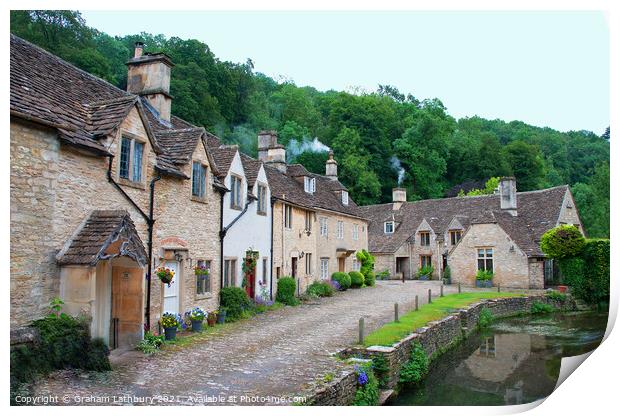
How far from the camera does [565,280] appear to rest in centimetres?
2650

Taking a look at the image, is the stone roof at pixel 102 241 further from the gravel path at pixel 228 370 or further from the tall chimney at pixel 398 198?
the tall chimney at pixel 398 198

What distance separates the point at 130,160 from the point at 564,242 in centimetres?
2338

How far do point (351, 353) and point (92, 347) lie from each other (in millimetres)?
5570

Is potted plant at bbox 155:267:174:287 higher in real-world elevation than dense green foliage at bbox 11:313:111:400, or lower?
higher

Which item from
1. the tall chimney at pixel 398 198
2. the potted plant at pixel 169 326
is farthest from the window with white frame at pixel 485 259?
the potted plant at pixel 169 326

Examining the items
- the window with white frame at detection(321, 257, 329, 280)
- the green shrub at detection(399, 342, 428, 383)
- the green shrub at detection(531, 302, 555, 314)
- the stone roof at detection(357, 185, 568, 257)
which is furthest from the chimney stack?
the green shrub at detection(399, 342, 428, 383)

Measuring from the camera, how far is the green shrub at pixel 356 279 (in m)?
29.5

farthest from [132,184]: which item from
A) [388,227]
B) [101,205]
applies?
[388,227]

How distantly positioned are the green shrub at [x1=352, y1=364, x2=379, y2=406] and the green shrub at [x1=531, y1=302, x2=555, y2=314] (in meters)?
17.3

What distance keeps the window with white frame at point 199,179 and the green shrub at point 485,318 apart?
1311 centimetres

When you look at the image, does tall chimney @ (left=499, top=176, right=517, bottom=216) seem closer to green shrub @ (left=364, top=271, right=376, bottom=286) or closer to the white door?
green shrub @ (left=364, top=271, right=376, bottom=286)

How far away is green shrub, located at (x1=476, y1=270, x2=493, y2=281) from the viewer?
101 feet

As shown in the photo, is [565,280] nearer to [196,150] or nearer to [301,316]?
[301,316]

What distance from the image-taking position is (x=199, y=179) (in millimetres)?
14484
